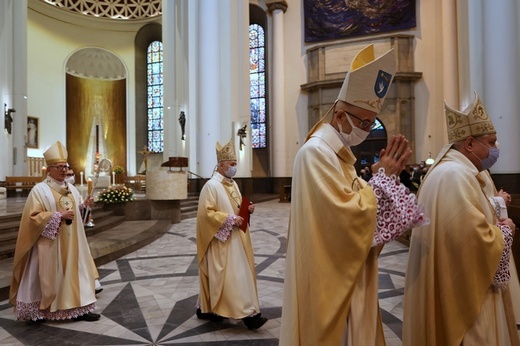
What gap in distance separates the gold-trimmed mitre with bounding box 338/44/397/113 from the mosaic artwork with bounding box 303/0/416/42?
19370 millimetres

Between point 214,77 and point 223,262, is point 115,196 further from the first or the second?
point 223,262

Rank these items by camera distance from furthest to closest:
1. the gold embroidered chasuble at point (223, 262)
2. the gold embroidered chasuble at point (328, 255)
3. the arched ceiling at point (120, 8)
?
the arched ceiling at point (120, 8) → the gold embroidered chasuble at point (223, 262) → the gold embroidered chasuble at point (328, 255)

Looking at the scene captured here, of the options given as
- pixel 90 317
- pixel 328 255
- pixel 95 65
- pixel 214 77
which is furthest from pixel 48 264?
pixel 95 65

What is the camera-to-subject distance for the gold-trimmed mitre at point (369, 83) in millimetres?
1938

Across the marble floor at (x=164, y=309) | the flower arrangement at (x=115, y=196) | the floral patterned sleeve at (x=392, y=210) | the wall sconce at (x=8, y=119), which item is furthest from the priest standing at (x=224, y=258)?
the wall sconce at (x=8, y=119)

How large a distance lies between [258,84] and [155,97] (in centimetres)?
677

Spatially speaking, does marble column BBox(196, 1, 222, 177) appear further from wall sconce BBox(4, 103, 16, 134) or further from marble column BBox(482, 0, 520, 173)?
marble column BBox(482, 0, 520, 173)

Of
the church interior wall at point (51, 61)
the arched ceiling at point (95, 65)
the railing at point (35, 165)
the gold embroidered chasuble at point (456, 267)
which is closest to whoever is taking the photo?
the gold embroidered chasuble at point (456, 267)

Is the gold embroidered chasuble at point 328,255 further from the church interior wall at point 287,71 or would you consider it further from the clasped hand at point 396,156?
the church interior wall at point 287,71

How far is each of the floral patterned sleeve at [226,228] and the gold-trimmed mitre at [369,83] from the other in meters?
2.00

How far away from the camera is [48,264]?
3.79 meters

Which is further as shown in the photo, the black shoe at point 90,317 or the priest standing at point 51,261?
the black shoe at point 90,317

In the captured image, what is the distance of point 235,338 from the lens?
3.44 meters

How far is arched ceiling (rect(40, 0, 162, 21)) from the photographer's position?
854 inches
